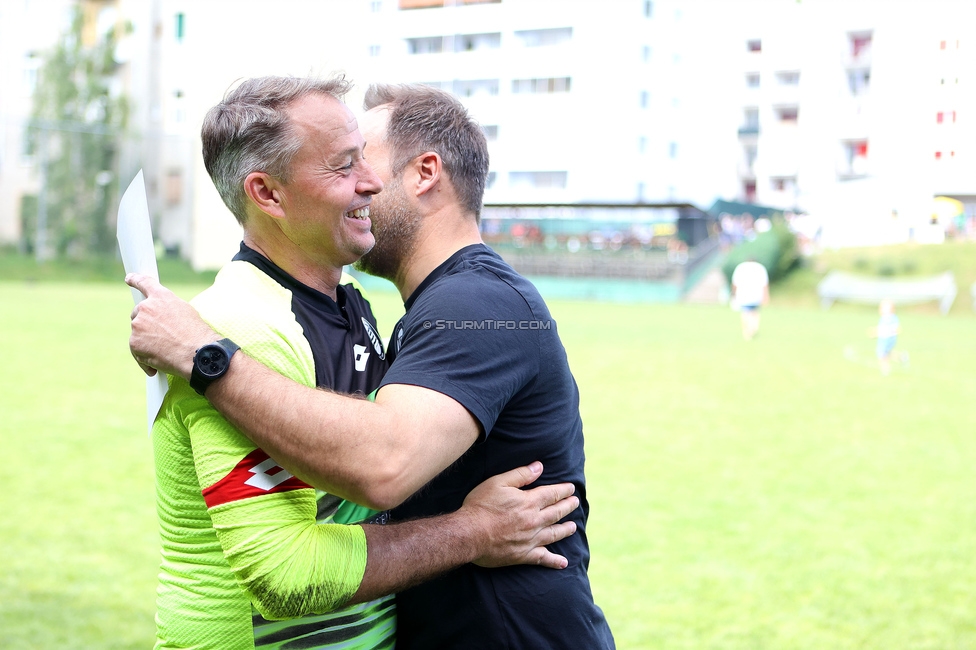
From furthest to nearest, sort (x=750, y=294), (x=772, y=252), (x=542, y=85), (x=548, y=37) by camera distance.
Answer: (x=542, y=85)
(x=548, y=37)
(x=772, y=252)
(x=750, y=294)

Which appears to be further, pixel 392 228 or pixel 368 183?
pixel 392 228

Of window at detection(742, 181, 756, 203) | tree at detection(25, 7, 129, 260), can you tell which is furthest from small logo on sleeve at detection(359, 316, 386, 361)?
window at detection(742, 181, 756, 203)

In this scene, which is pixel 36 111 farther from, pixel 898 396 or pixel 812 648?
pixel 812 648

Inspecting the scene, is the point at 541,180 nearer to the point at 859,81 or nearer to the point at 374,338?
the point at 859,81

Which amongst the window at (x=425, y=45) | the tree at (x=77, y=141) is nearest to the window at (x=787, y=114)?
the tree at (x=77, y=141)

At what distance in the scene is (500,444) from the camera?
2.02 metres

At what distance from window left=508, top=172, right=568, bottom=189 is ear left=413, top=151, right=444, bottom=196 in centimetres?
4886

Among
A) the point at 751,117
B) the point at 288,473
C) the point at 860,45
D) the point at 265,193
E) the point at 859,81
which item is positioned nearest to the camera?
the point at 288,473

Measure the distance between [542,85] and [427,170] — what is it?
137 ft

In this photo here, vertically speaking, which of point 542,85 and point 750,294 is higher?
point 542,85

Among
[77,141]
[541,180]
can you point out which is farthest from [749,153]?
[77,141]

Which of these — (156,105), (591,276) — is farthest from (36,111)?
(591,276)

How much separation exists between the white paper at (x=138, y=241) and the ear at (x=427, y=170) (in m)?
0.70

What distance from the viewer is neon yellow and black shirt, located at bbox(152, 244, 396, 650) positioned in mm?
1692
